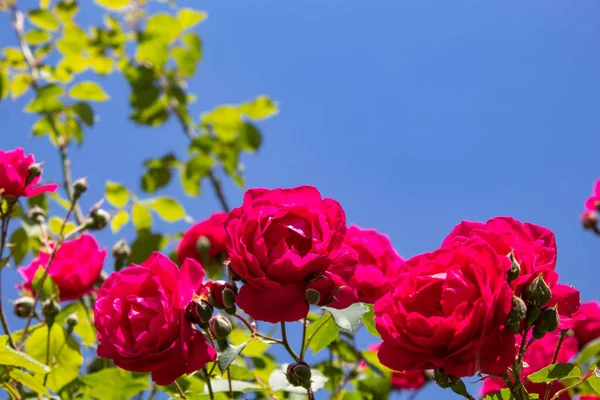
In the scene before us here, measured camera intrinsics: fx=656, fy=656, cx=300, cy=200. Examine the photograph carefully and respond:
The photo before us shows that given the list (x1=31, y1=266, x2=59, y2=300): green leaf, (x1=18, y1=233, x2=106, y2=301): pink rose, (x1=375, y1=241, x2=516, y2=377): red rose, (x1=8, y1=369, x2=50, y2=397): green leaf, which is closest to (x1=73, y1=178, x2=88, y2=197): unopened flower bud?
(x1=18, y1=233, x2=106, y2=301): pink rose

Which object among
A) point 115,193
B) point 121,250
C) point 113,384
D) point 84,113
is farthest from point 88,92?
point 113,384

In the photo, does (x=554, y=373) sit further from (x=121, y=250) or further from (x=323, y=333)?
(x=121, y=250)

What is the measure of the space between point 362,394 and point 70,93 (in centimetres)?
189

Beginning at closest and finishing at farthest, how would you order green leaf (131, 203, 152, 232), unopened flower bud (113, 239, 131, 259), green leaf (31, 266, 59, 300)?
green leaf (31, 266, 59, 300) < unopened flower bud (113, 239, 131, 259) < green leaf (131, 203, 152, 232)

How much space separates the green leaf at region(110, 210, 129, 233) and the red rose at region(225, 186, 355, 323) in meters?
1.48

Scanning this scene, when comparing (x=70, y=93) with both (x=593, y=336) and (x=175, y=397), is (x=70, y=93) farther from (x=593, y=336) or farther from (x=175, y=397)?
(x=593, y=336)

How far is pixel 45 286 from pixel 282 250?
0.78 metres

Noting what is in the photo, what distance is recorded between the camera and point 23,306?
1.57 m

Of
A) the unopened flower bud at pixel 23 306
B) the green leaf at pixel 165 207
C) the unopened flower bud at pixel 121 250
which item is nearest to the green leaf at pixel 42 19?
the green leaf at pixel 165 207

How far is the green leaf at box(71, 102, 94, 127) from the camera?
2713mm

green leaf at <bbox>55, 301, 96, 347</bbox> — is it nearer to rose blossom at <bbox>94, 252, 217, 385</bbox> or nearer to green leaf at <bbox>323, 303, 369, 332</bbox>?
rose blossom at <bbox>94, 252, 217, 385</bbox>

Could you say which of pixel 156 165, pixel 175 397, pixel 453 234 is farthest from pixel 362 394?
pixel 156 165

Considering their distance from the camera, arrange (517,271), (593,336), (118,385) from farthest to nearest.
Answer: (593,336) → (118,385) → (517,271)

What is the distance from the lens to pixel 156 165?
10.0 feet
